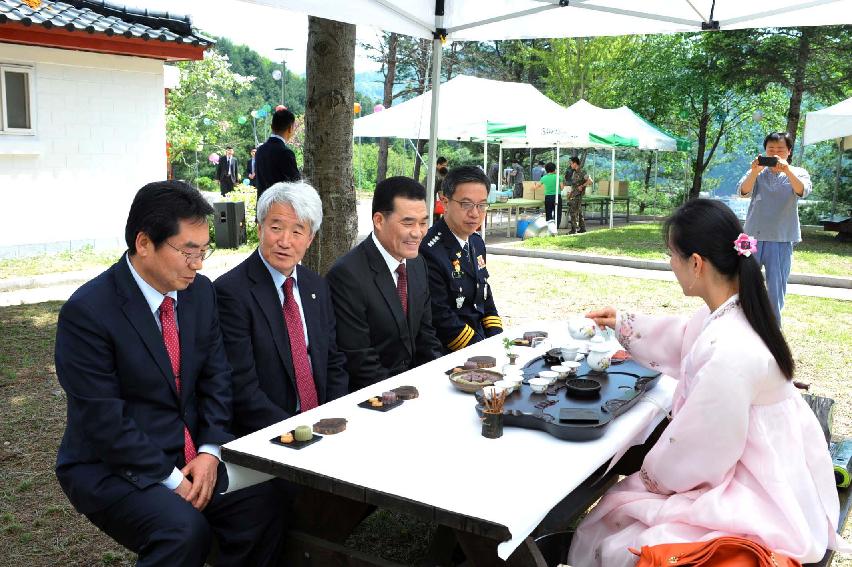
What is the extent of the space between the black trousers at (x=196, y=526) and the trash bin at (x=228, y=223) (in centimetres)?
931

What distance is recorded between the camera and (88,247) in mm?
10594

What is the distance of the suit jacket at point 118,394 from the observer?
229 cm

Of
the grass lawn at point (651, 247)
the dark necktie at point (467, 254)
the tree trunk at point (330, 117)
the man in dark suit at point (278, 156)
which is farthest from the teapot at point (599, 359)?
the grass lawn at point (651, 247)

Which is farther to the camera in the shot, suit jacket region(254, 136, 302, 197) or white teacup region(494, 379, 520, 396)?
suit jacket region(254, 136, 302, 197)

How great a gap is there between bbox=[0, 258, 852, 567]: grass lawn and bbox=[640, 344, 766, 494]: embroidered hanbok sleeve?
1.38m

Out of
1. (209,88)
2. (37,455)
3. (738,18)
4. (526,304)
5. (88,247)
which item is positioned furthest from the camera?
(209,88)

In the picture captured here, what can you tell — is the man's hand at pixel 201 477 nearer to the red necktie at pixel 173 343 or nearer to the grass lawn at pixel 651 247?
the red necktie at pixel 173 343

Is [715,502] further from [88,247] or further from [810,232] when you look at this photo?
Answer: [810,232]

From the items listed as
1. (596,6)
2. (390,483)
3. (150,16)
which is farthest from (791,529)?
(150,16)

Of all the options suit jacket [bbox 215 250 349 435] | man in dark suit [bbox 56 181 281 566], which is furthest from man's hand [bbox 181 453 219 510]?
suit jacket [bbox 215 250 349 435]

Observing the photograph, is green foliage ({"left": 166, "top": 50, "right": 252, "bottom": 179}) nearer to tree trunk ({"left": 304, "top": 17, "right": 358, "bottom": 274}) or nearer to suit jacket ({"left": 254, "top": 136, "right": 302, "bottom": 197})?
suit jacket ({"left": 254, "top": 136, "right": 302, "bottom": 197})

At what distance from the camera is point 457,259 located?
4.27m

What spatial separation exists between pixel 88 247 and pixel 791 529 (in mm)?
10116

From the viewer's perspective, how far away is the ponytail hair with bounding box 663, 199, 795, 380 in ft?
7.68
